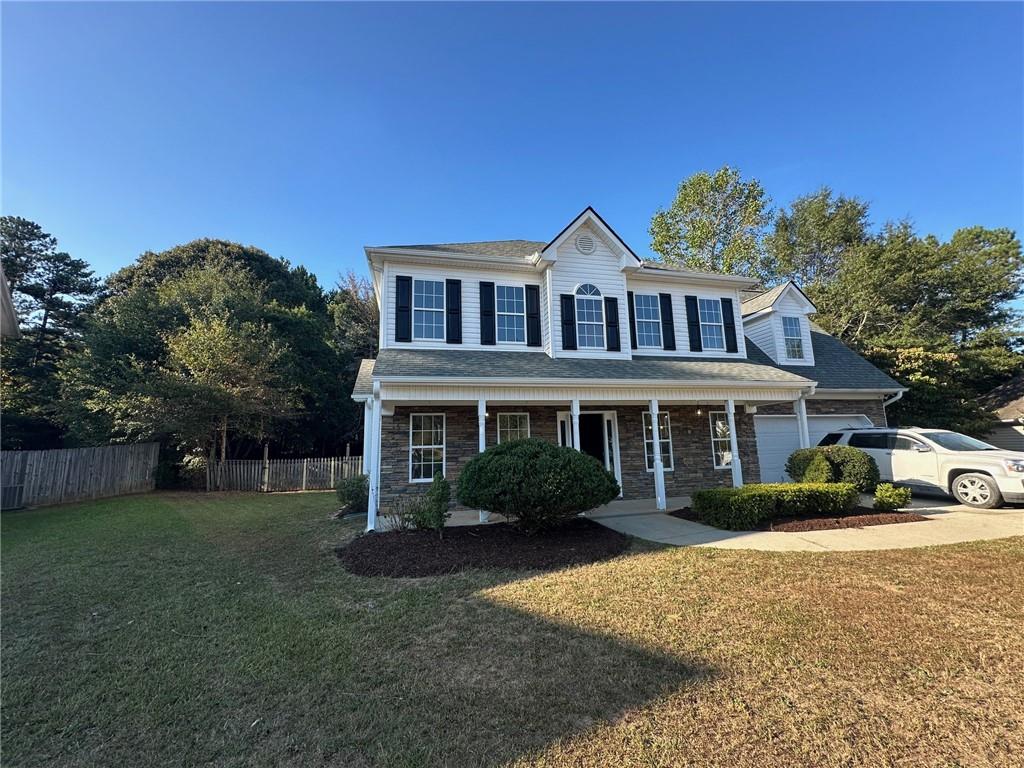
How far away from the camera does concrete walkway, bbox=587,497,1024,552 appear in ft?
20.8

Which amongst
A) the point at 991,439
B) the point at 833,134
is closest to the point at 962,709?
the point at 833,134

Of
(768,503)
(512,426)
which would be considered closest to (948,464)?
(768,503)

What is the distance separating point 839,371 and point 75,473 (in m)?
24.9

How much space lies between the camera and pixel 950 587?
4598 mm

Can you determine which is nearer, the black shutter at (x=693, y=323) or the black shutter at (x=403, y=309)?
the black shutter at (x=403, y=309)

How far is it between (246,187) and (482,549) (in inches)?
463

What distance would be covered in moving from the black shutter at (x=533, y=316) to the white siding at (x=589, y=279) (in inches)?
19.6

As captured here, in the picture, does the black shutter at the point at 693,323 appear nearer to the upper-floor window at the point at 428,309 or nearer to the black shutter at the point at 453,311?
the black shutter at the point at 453,311

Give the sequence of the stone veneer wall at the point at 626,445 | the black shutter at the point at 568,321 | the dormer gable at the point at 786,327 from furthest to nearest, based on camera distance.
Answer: the dormer gable at the point at 786,327, the black shutter at the point at 568,321, the stone veneer wall at the point at 626,445

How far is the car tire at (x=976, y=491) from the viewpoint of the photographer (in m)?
8.52

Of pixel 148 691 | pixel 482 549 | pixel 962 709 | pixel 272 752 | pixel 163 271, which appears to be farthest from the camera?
pixel 163 271

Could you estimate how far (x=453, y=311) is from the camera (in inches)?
417

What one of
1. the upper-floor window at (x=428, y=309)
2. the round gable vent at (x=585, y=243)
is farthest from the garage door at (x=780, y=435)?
the upper-floor window at (x=428, y=309)

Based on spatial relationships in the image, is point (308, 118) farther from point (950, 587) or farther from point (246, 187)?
point (950, 587)
